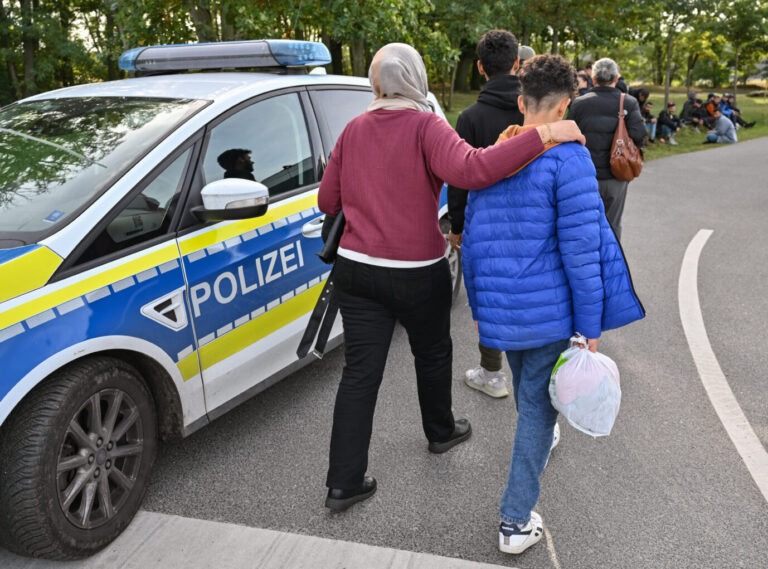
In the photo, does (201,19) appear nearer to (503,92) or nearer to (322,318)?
(503,92)

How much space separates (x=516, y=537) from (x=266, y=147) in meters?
2.12

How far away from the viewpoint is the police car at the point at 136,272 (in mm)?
2330

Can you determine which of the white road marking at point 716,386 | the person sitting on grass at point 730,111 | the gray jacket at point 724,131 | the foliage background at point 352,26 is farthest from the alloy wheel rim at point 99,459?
the person sitting on grass at point 730,111

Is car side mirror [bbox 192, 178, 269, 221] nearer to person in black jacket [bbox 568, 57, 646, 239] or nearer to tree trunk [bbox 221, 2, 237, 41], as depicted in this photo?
person in black jacket [bbox 568, 57, 646, 239]

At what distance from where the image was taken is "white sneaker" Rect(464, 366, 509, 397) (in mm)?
3904

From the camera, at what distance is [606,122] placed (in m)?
5.00

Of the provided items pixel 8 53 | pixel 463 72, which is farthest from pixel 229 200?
pixel 463 72

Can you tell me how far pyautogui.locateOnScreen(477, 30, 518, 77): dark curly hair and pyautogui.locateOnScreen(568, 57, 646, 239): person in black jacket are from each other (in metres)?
1.65

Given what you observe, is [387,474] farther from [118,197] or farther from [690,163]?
[690,163]

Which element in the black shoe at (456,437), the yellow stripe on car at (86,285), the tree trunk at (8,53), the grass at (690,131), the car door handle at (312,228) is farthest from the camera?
the tree trunk at (8,53)

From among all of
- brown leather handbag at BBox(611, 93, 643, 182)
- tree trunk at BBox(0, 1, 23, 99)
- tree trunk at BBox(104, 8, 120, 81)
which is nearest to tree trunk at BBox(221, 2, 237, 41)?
tree trunk at BBox(104, 8, 120, 81)

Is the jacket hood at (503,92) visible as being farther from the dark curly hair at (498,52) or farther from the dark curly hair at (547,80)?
the dark curly hair at (547,80)

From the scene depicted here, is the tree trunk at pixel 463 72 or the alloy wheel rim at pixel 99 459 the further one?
the tree trunk at pixel 463 72

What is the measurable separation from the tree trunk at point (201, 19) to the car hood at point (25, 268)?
952 cm
